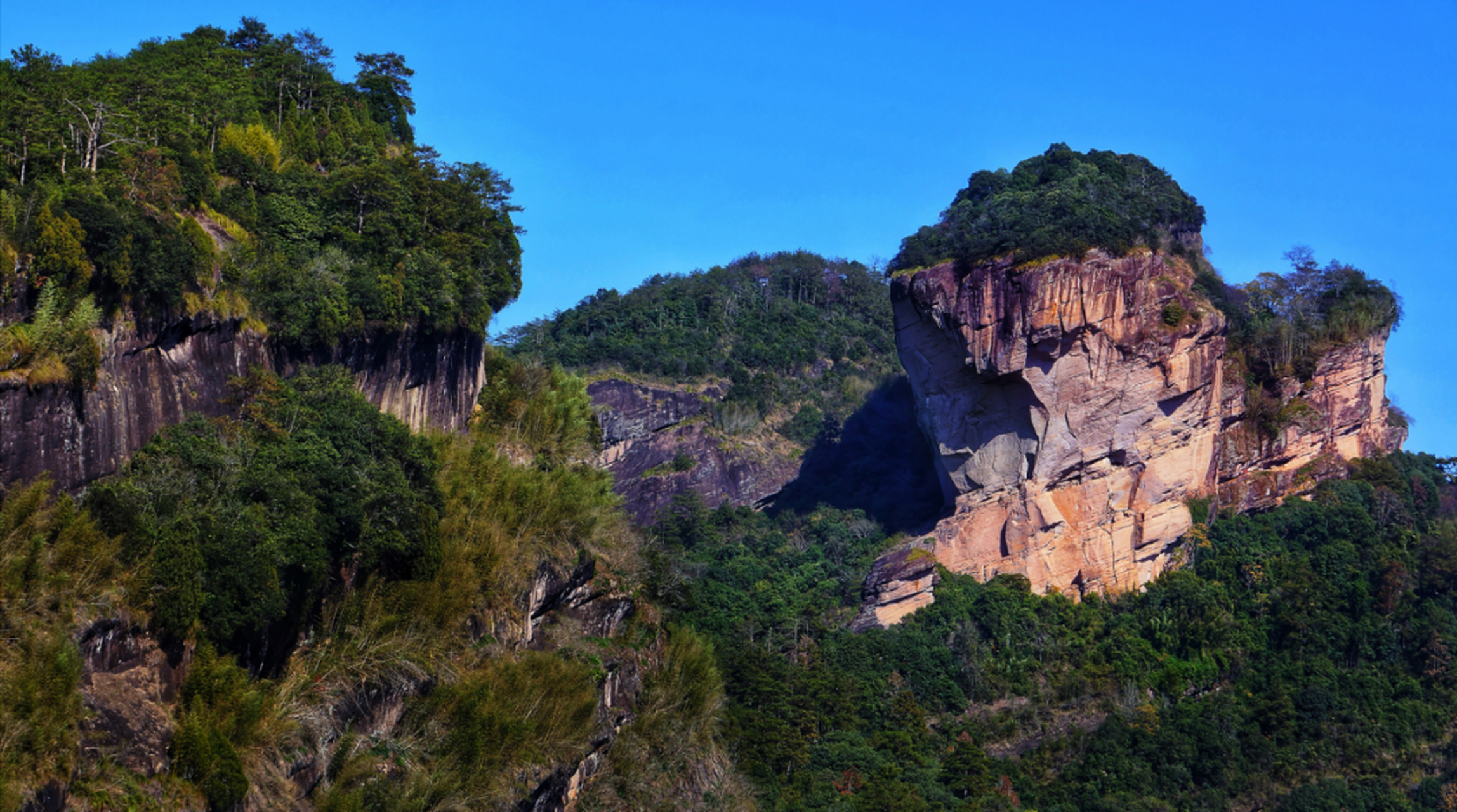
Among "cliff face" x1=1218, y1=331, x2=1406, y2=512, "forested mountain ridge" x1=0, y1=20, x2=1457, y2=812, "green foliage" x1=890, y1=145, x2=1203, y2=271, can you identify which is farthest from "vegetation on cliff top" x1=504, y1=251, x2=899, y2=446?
"cliff face" x1=1218, y1=331, x2=1406, y2=512

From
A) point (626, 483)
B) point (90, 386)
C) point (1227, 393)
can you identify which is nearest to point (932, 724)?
point (1227, 393)

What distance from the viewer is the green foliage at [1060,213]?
160ft

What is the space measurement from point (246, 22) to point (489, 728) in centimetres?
2280

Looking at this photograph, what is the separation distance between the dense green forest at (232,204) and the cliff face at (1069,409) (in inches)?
858

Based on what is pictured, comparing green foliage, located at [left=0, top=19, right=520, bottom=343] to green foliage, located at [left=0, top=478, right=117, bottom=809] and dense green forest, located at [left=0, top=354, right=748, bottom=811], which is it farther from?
green foliage, located at [left=0, top=478, right=117, bottom=809]

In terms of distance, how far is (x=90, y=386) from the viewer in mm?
16516

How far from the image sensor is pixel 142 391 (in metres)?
17.8

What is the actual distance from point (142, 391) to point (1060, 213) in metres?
38.4

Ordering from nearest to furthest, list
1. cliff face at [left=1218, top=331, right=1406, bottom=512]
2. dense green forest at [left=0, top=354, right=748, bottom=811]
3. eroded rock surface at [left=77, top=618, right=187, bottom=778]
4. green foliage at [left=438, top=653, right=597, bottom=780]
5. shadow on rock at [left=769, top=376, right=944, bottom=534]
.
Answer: eroded rock surface at [left=77, top=618, right=187, bottom=778] → dense green forest at [left=0, top=354, right=748, bottom=811] → green foliage at [left=438, top=653, right=597, bottom=780] → cliff face at [left=1218, top=331, right=1406, bottom=512] → shadow on rock at [left=769, top=376, right=944, bottom=534]

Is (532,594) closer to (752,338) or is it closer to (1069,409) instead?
(1069,409)

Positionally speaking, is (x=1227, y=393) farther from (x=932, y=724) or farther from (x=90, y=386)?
(x=90, y=386)

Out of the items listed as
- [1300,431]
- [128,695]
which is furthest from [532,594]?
[1300,431]

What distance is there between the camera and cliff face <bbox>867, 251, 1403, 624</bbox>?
158 feet

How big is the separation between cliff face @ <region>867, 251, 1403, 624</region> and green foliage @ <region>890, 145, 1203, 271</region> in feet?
2.98
